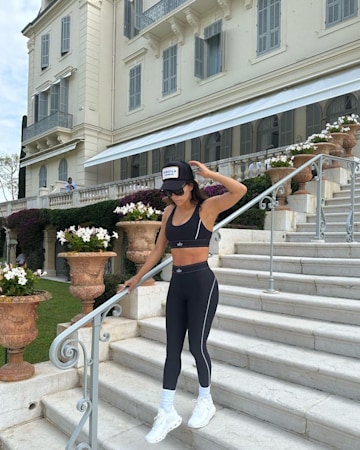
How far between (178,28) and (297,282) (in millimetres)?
16259

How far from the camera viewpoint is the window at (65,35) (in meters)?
22.1

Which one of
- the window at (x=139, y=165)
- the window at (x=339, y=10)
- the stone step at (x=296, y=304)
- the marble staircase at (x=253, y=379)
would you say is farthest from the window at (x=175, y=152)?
the stone step at (x=296, y=304)

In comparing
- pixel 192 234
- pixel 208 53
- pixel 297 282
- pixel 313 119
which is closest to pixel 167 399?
pixel 192 234

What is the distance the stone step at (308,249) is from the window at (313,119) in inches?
359

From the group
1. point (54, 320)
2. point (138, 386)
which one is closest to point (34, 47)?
point (54, 320)

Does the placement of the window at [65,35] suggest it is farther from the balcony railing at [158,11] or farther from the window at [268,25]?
the window at [268,25]

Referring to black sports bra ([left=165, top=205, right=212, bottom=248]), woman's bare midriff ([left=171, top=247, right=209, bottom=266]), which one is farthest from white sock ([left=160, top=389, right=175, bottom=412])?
black sports bra ([left=165, top=205, right=212, bottom=248])

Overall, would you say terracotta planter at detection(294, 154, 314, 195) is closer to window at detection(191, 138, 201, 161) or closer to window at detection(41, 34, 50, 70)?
window at detection(191, 138, 201, 161)

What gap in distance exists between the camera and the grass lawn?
4.88 meters

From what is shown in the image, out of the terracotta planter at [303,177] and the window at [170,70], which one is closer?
the terracotta planter at [303,177]

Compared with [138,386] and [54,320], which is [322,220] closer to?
[138,386]

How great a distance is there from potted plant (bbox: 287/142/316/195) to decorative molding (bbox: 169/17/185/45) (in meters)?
11.9

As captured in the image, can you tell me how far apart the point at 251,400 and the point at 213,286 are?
34.2 inches

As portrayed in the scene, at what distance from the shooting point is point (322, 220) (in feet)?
18.0
